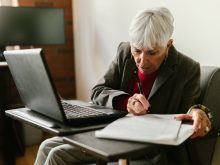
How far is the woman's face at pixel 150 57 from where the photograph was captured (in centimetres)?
138

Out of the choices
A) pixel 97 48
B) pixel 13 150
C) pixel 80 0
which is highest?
pixel 80 0

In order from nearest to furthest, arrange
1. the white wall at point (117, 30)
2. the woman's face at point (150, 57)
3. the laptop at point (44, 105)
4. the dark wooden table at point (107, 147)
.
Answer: the dark wooden table at point (107, 147) < the laptop at point (44, 105) < the woman's face at point (150, 57) < the white wall at point (117, 30)

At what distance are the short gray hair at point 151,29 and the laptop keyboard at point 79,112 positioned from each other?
0.35 meters

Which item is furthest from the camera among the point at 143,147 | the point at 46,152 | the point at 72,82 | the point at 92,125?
the point at 72,82

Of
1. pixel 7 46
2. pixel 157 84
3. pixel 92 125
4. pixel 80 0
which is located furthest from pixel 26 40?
pixel 92 125

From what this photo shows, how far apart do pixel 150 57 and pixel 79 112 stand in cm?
41

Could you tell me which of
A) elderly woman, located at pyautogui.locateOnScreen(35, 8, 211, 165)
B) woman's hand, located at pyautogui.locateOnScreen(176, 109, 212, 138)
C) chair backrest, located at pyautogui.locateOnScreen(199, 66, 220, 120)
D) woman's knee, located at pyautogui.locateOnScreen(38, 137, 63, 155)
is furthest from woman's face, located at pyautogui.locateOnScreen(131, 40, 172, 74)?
woman's knee, located at pyautogui.locateOnScreen(38, 137, 63, 155)

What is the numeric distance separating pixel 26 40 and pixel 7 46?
17cm

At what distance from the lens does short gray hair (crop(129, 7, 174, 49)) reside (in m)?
1.31

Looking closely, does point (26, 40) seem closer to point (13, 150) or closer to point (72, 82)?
point (72, 82)

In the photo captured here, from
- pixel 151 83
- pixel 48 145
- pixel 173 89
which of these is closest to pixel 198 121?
pixel 173 89

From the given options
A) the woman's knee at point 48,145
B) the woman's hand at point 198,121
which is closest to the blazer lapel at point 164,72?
the woman's hand at point 198,121

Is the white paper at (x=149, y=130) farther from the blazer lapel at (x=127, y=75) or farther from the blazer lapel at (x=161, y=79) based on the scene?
the blazer lapel at (x=127, y=75)

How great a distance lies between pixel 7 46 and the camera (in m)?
2.74
